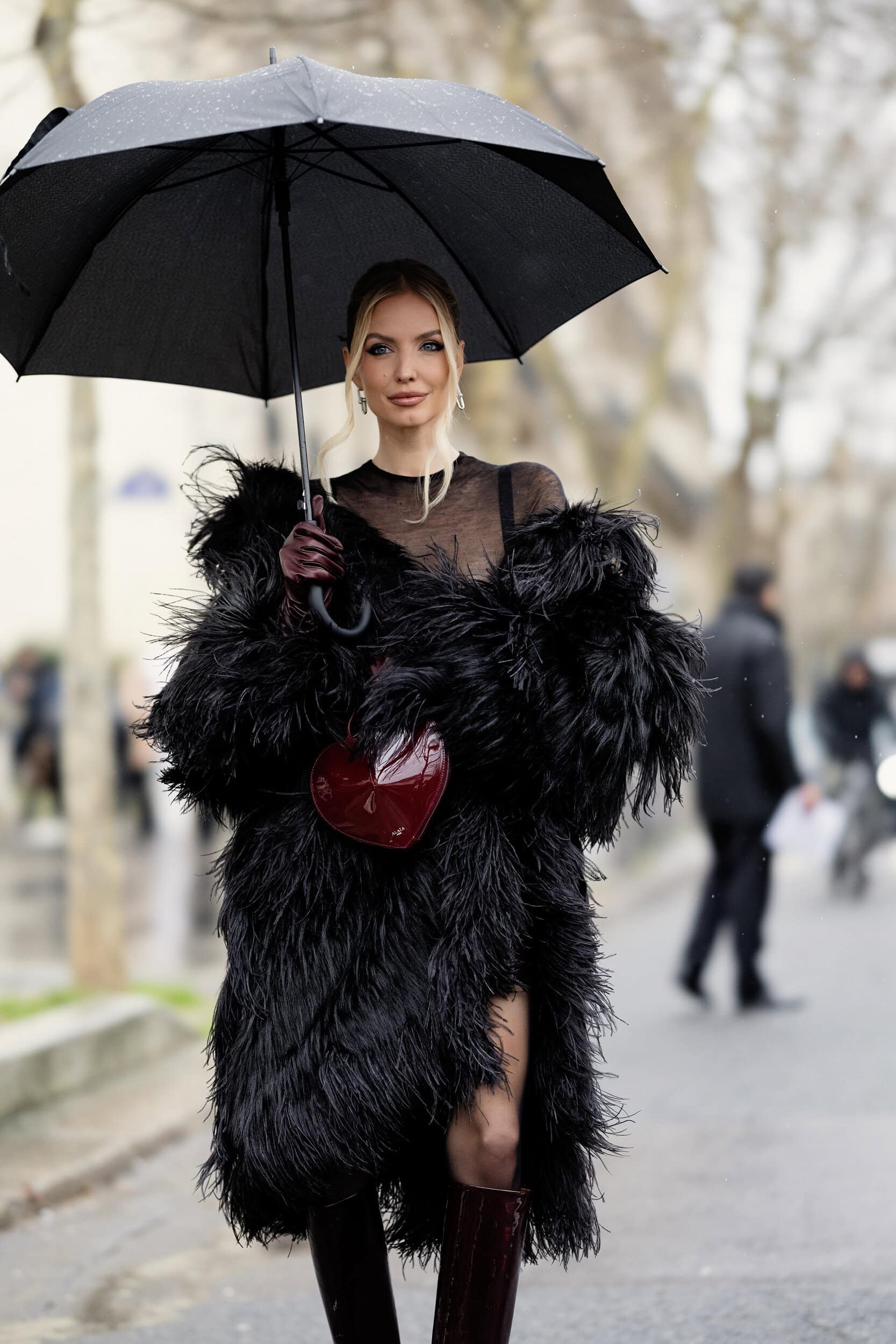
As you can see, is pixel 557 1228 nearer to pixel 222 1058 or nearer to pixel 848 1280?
pixel 222 1058

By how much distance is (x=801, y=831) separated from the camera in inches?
341

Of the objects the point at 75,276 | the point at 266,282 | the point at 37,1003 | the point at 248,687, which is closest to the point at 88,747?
the point at 37,1003

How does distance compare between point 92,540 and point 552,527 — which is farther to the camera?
point 92,540

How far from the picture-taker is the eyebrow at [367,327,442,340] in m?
3.02

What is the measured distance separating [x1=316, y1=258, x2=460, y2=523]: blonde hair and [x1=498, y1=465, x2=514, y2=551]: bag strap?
0.09 meters

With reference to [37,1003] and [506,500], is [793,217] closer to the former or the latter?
[37,1003]

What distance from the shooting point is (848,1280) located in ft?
13.2

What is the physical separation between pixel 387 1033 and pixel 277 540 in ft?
2.92

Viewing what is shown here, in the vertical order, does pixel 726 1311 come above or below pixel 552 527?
below

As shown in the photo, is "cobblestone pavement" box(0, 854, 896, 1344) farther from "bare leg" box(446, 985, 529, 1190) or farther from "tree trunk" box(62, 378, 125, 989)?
"tree trunk" box(62, 378, 125, 989)

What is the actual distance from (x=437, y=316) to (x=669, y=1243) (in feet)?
8.74

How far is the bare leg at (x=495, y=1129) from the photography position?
2725 millimetres

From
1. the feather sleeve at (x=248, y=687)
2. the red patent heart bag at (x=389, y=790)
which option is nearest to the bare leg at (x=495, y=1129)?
the red patent heart bag at (x=389, y=790)

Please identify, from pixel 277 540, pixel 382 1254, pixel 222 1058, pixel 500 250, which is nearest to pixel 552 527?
pixel 277 540
